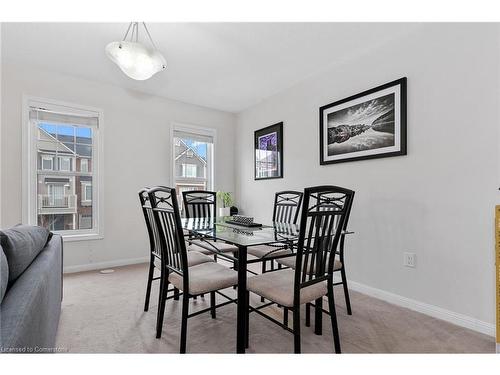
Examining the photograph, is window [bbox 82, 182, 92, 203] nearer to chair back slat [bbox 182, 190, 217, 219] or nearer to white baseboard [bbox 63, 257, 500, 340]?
white baseboard [bbox 63, 257, 500, 340]

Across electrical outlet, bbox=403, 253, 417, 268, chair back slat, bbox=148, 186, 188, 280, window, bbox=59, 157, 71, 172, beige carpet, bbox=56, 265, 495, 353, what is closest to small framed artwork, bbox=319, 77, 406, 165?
electrical outlet, bbox=403, 253, 417, 268

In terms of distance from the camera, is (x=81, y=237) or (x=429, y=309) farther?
(x=81, y=237)

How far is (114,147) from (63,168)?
639mm

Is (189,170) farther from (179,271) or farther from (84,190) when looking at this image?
(179,271)

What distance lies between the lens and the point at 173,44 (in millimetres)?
2531

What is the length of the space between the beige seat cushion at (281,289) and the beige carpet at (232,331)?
372mm

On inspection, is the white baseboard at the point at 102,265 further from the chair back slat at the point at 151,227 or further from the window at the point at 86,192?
the chair back slat at the point at 151,227

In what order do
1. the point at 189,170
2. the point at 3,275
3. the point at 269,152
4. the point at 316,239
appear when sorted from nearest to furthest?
the point at 3,275, the point at 316,239, the point at 269,152, the point at 189,170

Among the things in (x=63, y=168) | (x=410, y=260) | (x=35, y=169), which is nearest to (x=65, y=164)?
(x=63, y=168)

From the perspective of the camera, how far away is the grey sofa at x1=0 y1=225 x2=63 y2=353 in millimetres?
831

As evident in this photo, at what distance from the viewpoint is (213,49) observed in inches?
104

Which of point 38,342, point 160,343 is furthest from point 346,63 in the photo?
point 38,342

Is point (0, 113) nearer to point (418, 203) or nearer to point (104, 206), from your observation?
point (104, 206)

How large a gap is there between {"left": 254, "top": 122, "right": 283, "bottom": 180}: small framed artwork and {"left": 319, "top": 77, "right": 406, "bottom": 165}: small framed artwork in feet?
2.43
